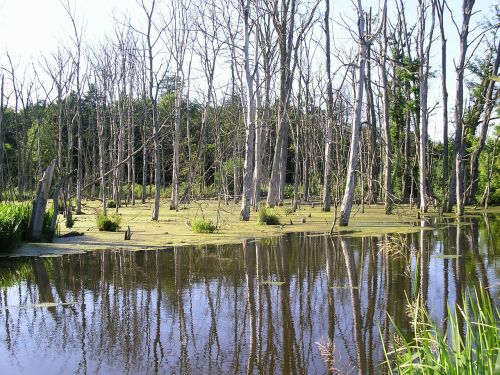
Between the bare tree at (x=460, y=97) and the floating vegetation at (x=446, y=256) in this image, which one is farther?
the bare tree at (x=460, y=97)

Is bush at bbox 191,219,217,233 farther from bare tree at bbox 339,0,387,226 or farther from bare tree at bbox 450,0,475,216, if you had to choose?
bare tree at bbox 450,0,475,216

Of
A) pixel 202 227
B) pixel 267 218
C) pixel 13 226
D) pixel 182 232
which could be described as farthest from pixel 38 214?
pixel 267 218

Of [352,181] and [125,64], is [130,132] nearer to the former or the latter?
[125,64]

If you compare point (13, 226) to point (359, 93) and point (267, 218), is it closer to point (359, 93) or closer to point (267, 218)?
point (267, 218)

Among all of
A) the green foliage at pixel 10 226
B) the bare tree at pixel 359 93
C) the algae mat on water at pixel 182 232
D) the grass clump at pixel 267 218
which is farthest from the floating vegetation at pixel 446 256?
the green foliage at pixel 10 226

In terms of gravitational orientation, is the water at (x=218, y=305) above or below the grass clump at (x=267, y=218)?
below

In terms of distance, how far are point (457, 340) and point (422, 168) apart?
25.6 metres

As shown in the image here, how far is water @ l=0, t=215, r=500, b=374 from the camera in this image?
20.0 ft

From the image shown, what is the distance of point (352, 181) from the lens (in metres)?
20.6

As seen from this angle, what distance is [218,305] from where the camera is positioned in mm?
8586

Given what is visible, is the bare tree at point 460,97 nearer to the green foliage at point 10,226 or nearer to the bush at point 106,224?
the bush at point 106,224

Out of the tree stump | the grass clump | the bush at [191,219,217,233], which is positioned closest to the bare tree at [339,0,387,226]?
the grass clump

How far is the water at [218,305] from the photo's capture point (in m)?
6.09

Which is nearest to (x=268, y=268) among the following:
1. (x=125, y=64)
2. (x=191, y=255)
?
(x=191, y=255)
